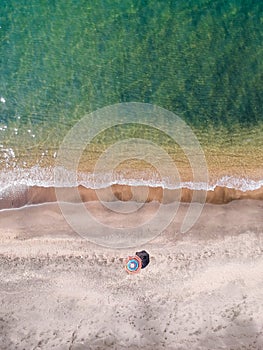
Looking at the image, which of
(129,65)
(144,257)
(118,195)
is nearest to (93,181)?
(118,195)

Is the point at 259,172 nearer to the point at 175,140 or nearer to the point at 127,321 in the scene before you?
the point at 175,140

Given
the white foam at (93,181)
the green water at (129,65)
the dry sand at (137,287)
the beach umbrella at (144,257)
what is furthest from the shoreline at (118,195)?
the beach umbrella at (144,257)

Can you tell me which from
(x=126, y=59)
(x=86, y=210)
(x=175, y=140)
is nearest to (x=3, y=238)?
(x=86, y=210)

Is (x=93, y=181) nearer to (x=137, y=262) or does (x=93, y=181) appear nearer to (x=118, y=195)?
(x=118, y=195)

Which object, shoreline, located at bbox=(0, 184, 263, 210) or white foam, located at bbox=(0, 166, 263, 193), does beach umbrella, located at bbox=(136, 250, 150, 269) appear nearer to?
shoreline, located at bbox=(0, 184, 263, 210)

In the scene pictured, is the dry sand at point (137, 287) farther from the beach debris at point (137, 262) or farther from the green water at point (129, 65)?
the green water at point (129, 65)

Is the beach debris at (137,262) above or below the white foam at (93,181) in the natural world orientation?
below
